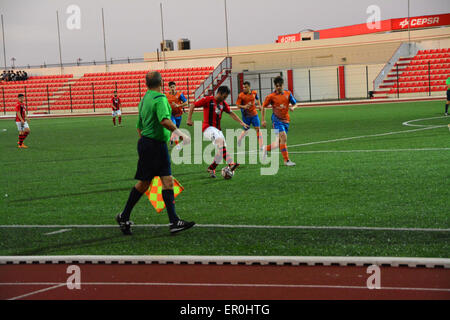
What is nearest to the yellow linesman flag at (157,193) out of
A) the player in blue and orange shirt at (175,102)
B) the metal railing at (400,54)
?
the player in blue and orange shirt at (175,102)

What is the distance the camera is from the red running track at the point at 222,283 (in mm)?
4633

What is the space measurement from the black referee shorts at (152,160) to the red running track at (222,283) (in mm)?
1716

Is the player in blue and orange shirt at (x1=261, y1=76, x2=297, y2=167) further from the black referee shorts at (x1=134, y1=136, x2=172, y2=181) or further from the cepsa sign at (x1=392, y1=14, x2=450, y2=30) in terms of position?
the cepsa sign at (x1=392, y1=14, x2=450, y2=30)

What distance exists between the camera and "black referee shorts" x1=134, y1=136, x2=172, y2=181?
23.3ft

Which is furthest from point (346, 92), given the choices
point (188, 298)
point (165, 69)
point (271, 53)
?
point (188, 298)

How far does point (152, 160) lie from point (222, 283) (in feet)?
8.16

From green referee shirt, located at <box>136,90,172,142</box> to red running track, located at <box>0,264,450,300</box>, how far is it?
6.60ft

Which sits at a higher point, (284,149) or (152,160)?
(152,160)

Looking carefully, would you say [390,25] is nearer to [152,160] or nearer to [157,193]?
[157,193]

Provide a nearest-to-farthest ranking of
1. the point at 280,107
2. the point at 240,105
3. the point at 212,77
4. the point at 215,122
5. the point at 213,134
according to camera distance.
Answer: the point at 213,134 → the point at 215,122 → the point at 280,107 → the point at 240,105 → the point at 212,77

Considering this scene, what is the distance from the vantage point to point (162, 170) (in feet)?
23.4

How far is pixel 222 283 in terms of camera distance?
16.3 ft

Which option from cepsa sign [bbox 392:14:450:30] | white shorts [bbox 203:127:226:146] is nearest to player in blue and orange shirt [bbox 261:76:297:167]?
white shorts [bbox 203:127:226:146]

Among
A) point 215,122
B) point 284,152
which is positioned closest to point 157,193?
point 215,122
